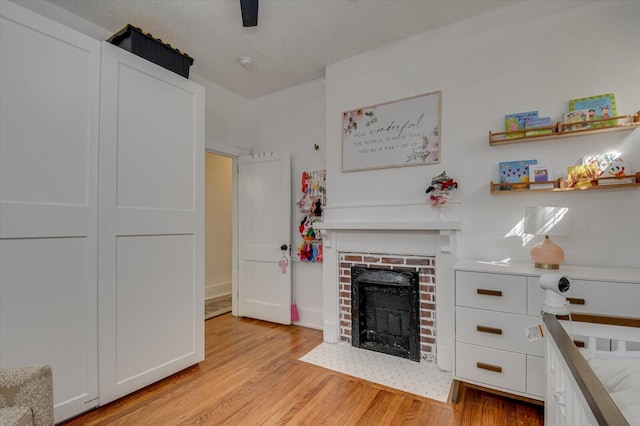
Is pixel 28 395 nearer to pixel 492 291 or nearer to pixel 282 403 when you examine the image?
pixel 282 403

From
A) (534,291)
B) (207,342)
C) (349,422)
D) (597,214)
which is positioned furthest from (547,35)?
(207,342)

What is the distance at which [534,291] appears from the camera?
71.2 inches

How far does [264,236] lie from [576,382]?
316 cm

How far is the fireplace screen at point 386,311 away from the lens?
2.57m

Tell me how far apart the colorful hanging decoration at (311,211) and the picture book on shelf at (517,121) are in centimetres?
172

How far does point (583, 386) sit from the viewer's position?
721 millimetres

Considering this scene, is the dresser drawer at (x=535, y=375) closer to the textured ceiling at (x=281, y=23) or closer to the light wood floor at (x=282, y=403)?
the light wood floor at (x=282, y=403)

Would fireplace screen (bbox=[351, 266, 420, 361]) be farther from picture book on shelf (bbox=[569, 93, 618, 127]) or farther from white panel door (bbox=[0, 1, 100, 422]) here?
white panel door (bbox=[0, 1, 100, 422])

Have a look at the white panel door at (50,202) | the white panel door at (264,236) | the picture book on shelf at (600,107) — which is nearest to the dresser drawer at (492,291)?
the picture book on shelf at (600,107)

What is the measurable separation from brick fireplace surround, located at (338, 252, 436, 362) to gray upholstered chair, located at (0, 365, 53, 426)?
219 centimetres

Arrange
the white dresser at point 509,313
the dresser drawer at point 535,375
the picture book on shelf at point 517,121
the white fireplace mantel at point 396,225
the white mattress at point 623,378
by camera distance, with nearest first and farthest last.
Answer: the white mattress at point 623,378 < the white dresser at point 509,313 < the dresser drawer at point 535,375 < the picture book on shelf at point 517,121 < the white fireplace mantel at point 396,225

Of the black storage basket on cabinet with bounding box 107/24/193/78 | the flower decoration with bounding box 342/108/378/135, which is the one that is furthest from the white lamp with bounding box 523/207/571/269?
the black storage basket on cabinet with bounding box 107/24/193/78

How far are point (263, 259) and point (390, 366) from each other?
6.13 feet

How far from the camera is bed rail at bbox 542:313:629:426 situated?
0.60m
